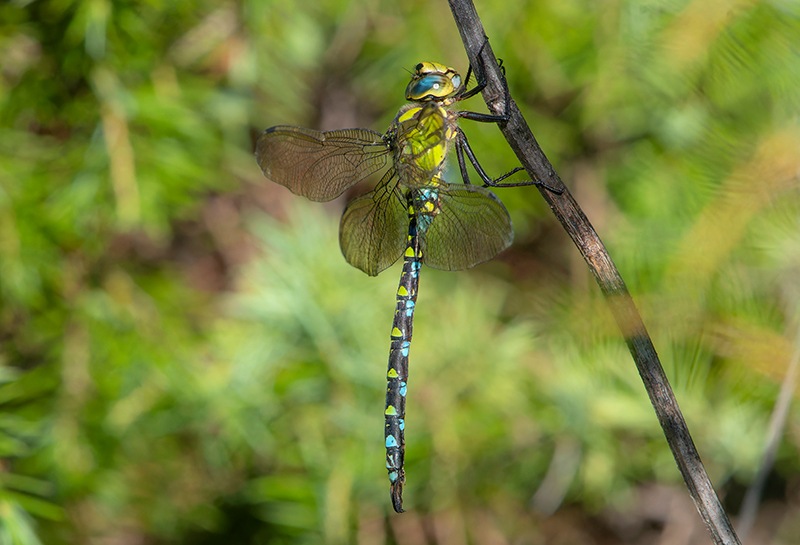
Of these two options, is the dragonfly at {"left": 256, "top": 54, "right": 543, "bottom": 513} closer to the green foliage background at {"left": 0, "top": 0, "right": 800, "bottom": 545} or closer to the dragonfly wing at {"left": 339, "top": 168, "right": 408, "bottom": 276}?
the dragonfly wing at {"left": 339, "top": 168, "right": 408, "bottom": 276}

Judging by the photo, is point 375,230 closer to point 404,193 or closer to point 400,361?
point 404,193

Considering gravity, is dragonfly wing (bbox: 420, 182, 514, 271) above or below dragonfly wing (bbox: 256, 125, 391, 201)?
below

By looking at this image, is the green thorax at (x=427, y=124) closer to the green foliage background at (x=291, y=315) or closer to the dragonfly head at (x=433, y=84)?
the dragonfly head at (x=433, y=84)

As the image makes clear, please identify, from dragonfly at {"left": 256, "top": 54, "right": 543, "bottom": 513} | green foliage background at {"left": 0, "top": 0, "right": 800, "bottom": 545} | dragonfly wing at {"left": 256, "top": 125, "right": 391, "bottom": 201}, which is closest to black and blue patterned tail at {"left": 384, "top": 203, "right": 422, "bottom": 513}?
dragonfly at {"left": 256, "top": 54, "right": 543, "bottom": 513}

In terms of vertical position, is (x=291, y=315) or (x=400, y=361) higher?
(x=291, y=315)

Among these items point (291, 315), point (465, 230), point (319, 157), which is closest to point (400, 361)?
point (465, 230)

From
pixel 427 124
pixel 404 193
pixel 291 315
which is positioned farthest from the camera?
pixel 291 315
